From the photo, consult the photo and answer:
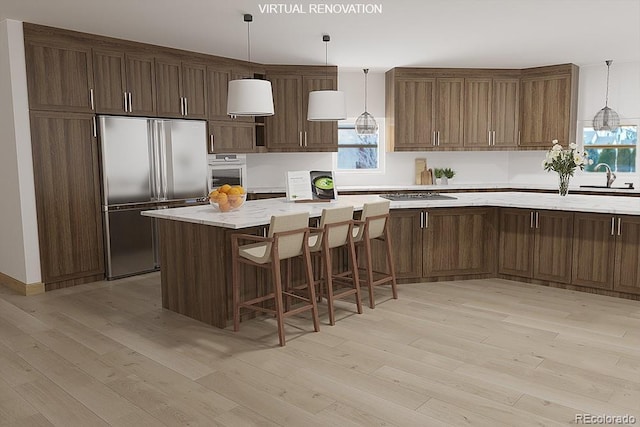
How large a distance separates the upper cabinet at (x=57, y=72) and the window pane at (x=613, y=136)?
6432 millimetres

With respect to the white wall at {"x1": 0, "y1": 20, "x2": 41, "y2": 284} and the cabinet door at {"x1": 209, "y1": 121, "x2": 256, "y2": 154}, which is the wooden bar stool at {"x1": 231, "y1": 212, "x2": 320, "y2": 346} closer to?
the white wall at {"x1": 0, "y1": 20, "x2": 41, "y2": 284}

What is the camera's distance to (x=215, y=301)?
390cm

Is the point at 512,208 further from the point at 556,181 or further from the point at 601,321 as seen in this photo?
the point at 556,181

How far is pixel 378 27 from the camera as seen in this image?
→ 16.8 feet

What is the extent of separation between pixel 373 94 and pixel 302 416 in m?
5.90

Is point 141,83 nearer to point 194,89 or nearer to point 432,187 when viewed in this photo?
point 194,89

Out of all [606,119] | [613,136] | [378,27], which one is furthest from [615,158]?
[378,27]

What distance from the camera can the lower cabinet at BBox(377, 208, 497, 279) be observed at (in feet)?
16.7

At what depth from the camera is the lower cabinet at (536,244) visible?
4.86 meters

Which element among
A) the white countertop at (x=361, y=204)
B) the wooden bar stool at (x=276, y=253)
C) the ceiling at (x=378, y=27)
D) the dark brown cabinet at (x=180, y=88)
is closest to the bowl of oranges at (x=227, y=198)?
the white countertop at (x=361, y=204)

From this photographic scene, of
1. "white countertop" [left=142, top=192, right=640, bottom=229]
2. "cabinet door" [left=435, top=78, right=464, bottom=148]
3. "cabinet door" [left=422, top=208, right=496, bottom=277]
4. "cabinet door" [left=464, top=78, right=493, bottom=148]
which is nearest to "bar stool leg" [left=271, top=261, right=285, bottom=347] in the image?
"white countertop" [left=142, top=192, right=640, bottom=229]

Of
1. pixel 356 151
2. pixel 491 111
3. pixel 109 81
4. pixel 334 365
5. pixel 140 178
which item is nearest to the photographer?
pixel 334 365

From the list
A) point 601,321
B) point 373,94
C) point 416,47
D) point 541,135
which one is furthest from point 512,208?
point 373,94

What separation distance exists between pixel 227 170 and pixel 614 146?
5280mm
